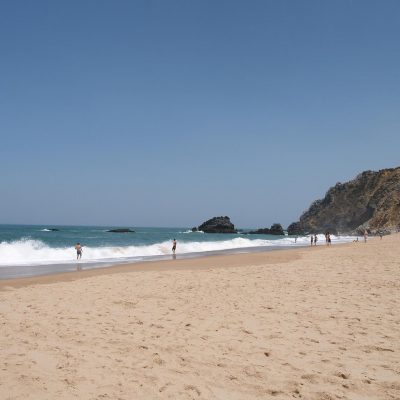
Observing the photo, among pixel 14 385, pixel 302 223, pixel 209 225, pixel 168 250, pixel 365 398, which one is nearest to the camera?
pixel 365 398

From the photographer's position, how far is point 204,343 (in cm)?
654

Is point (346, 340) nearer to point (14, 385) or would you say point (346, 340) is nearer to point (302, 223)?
point (14, 385)

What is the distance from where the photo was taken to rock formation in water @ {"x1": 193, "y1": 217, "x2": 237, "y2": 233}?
5084 inches

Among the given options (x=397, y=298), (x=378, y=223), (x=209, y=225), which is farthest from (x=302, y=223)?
(x=397, y=298)

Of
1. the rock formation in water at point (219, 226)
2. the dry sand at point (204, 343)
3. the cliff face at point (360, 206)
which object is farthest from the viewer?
the rock formation in water at point (219, 226)

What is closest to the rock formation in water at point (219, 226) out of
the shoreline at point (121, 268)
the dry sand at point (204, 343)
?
the shoreline at point (121, 268)

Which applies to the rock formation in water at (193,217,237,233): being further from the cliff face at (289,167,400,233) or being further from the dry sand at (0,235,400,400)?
the dry sand at (0,235,400,400)

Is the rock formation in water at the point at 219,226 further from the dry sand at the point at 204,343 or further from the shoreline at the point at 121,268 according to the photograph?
the dry sand at the point at 204,343

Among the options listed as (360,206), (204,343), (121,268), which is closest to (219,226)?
(360,206)

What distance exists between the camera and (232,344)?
21.2 ft

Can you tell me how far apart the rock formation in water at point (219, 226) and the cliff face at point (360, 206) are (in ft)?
71.8

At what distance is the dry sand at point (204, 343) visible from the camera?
4.89m

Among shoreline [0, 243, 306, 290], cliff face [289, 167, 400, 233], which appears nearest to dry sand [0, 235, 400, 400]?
shoreline [0, 243, 306, 290]

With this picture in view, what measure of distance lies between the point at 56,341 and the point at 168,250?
33.2 meters
